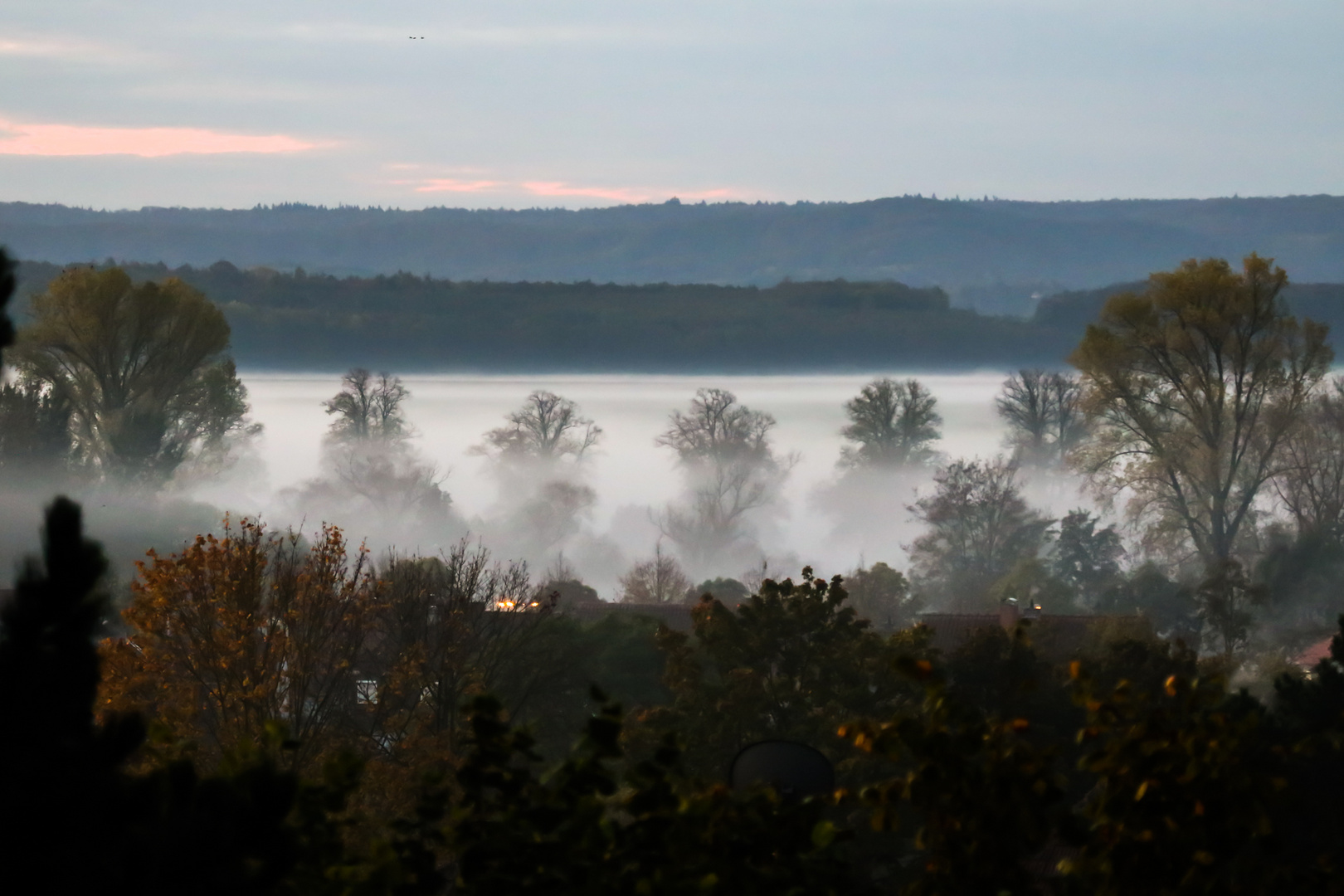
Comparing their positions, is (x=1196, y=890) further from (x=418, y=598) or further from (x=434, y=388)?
(x=434, y=388)

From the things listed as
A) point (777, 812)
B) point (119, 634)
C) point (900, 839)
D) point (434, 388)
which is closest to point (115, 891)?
point (777, 812)

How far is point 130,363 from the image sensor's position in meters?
49.4

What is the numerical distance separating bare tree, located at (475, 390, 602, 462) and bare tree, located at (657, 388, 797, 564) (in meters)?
5.11

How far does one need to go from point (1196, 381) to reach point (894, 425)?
32.5 meters

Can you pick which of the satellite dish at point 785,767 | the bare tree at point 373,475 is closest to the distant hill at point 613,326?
the bare tree at point 373,475

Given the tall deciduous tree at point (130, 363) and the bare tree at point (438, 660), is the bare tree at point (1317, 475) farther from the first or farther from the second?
the tall deciduous tree at point (130, 363)

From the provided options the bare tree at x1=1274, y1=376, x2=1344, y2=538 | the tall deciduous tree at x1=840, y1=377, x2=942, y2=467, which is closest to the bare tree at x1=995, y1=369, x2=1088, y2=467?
the tall deciduous tree at x1=840, y1=377, x2=942, y2=467

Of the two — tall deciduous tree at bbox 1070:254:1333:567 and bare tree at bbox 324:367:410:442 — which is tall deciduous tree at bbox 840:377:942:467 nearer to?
bare tree at bbox 324:367:410:442

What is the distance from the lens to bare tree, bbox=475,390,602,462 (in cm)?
8294

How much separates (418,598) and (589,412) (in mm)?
92205

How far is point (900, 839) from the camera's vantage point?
713 inches

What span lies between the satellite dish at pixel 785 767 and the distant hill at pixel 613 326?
447ft

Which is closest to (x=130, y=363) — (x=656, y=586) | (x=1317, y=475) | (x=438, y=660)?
(x=656, y=586)

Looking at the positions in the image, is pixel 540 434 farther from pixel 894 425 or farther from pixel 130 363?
pixel 130 363
